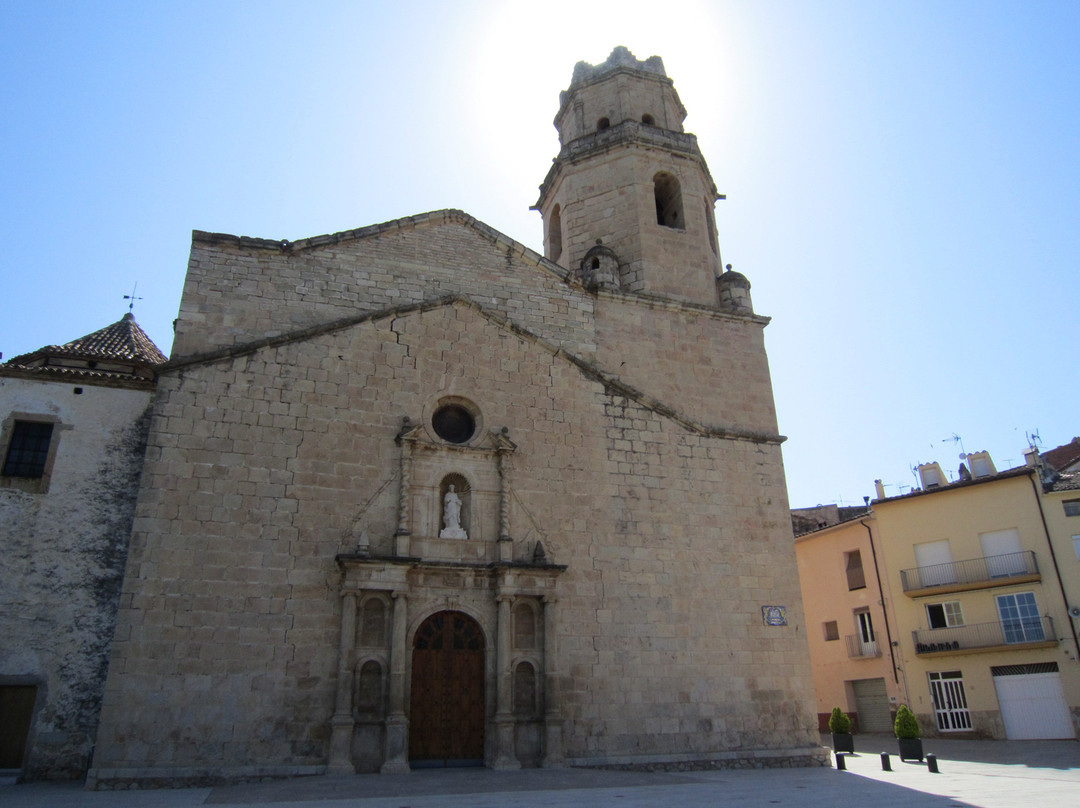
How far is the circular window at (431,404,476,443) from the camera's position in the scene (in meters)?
11.5

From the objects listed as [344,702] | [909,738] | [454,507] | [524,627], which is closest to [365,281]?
[454,507]

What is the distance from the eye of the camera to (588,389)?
12.2m

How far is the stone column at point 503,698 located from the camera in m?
9.62

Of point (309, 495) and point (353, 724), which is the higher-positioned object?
point (309, 495)

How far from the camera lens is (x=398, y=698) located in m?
9.51

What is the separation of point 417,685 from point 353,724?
98 cm

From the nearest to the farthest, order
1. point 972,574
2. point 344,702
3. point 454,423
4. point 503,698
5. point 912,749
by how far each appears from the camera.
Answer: point 344,702, point 503,698, point 454,423, point 912,749, point 972,574

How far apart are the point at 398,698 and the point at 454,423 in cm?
402

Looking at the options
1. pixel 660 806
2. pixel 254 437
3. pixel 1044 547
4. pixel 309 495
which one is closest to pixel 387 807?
pixel 660 806

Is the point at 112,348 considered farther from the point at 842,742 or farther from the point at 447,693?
the point at 842,742

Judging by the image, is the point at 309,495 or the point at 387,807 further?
the point at 309,495

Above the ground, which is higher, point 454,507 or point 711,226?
point 711,226

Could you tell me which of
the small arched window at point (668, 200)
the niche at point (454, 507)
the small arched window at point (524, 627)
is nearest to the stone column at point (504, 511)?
the niche at point (454, 507)

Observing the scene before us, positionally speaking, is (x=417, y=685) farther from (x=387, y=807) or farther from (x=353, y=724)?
(x=387, y=807)
